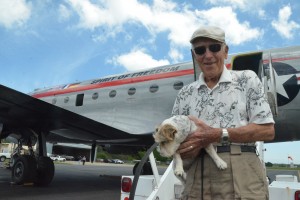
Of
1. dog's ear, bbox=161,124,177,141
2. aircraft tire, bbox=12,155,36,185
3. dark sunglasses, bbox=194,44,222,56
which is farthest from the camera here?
aircraft tire, bbox=12,155,36,185

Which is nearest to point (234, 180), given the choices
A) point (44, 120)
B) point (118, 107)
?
point (44, 120)

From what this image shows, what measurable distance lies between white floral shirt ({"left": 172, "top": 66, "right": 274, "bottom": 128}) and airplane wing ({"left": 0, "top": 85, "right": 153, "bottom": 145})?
19.8ft

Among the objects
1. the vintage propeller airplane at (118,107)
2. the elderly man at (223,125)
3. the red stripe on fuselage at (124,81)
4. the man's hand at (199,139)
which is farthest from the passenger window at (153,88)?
the man's hand at (199,139)

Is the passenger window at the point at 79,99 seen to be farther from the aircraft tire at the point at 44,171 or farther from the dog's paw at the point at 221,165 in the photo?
the dog's paw at the point at 221,165

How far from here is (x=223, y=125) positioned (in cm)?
229

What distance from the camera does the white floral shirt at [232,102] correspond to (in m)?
2.25

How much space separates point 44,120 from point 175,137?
8182mm

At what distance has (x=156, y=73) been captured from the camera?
10.8 metres

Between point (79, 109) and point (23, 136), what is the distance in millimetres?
2530

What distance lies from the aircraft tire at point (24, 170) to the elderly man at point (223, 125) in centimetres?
801

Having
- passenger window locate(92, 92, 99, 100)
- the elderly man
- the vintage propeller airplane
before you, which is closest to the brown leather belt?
the elderly man

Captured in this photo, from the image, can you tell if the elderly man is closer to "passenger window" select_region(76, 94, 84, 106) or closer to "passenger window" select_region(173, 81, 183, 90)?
"passenger window" select_region(173, 81, 183, 90)

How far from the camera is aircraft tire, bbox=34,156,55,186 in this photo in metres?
9.68

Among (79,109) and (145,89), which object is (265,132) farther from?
(79,109)
